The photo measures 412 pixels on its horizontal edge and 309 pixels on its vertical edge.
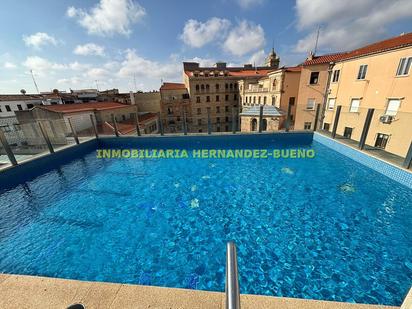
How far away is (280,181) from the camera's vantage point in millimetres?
5934

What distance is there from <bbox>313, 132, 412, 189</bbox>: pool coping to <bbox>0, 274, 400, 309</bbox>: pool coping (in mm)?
5302

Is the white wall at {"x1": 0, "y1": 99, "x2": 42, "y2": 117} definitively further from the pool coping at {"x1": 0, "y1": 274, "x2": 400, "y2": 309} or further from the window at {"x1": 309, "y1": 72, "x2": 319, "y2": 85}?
the window at {"x1": 309, "y1": 72, "x2": 319, "y2": 85}

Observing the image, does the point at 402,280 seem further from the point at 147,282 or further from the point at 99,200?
the point at 99,200

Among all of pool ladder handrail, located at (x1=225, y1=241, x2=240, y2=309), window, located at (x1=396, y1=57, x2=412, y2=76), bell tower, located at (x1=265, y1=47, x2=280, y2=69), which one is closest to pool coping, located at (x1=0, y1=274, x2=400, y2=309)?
pool ladder handrail, located at (x1=225, y1=241, x2=240, y2=309)

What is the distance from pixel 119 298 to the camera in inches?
75.9

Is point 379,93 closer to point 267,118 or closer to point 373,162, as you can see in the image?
point 267,118

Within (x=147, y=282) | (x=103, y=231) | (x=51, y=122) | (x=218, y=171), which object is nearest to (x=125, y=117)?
(x=51, y=122)

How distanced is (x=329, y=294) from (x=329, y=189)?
3.45 metres

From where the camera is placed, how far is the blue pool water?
9.50 feet

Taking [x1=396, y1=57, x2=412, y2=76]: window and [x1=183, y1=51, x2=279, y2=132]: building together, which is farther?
[x1=183, y1=51, x2=279, y2=132]: building

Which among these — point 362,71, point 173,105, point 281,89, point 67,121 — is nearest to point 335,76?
point 362,71

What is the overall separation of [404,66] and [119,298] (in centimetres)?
1561

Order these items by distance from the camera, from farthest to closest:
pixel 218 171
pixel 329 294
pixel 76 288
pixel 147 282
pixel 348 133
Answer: pixel 348 133, pixel 218 171, pixel 147 282, pixel 329 294, pixel 76 288

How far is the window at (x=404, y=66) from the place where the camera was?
956cm
